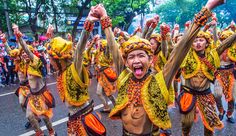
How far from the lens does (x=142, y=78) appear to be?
2.61 m

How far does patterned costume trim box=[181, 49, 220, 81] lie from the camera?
4223 mm

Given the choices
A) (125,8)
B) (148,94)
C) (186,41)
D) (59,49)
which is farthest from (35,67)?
(125,8)

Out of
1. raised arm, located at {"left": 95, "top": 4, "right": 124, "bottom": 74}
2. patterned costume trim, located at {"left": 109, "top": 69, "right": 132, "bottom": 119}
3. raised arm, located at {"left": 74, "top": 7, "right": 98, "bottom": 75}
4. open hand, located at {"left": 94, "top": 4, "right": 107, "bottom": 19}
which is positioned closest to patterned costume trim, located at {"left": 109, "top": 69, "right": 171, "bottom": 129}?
→ patterned costume trim, located at {"left": 109, "top": 69, "right": 132, "bottom": 119}

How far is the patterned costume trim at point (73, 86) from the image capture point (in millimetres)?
3543

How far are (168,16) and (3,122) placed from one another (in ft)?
130

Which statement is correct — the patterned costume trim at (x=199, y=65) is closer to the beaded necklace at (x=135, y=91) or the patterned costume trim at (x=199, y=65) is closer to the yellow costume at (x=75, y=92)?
the yellow costume at (x=75, y=92)

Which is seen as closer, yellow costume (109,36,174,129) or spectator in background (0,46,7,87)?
yellow costume (109,36,174,129)

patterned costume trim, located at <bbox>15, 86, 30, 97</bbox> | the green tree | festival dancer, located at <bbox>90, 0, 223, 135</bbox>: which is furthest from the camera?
the green tree

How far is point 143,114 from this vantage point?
261 cm

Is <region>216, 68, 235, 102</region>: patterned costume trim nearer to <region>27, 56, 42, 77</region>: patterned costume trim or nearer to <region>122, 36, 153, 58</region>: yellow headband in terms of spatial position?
<region>27, 56, 42, 77</region>: patterned costume trim

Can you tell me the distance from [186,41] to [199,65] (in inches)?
82.1

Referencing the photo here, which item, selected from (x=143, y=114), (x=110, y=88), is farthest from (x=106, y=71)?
(x=143, y=114)

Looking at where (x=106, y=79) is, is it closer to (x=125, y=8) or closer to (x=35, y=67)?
(x=35, y=67)

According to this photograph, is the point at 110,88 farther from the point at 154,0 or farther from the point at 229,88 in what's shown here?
Answer: the point at 154,0
